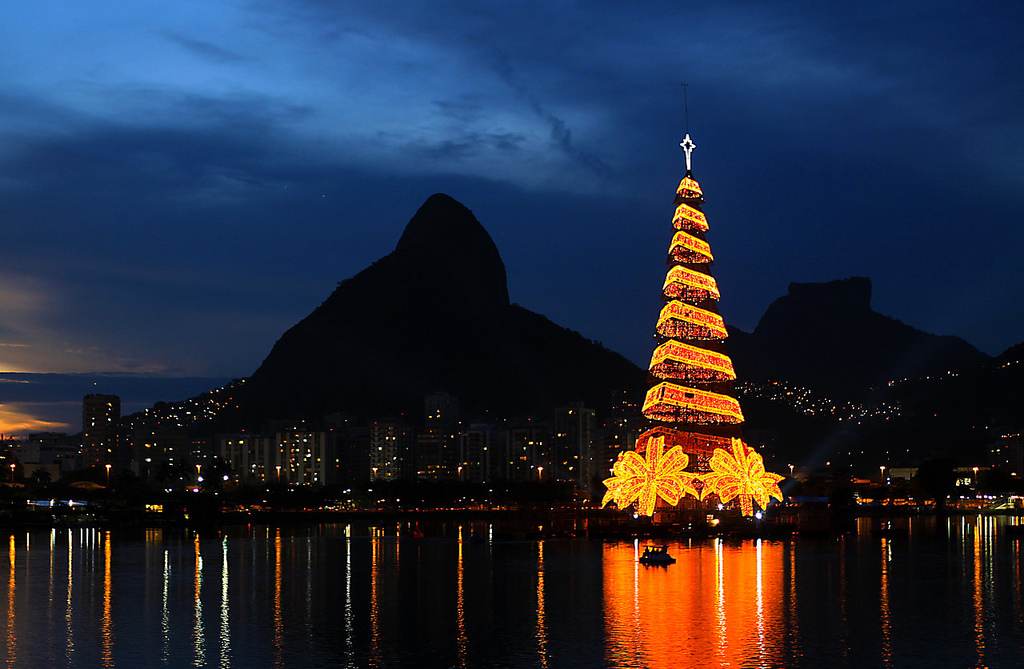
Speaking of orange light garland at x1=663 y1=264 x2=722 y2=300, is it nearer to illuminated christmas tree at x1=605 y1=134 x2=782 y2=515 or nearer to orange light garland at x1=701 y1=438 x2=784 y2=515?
illuminated christmas tree at x1=605 y1=134 x2=782 y2=515

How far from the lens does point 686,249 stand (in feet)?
308

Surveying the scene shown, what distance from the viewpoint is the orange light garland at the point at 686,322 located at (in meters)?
92.3

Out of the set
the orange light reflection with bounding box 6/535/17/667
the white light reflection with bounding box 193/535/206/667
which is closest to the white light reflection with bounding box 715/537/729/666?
the white light reflection with bounding box 193/535/206/667

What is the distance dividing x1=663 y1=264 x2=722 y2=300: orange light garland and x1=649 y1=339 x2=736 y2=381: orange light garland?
3802mm

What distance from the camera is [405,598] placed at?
51062 mm

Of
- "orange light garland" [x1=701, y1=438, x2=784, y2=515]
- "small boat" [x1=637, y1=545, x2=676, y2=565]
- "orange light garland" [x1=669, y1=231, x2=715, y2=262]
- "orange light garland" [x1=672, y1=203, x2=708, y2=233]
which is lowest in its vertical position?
"small boat" [x1=637, y1=545, x2=676, y2=565]

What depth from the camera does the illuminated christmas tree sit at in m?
91.6

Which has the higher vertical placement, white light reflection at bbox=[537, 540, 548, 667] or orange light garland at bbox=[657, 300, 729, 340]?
orange light garland at bbox=[657, 300, 729, 340]

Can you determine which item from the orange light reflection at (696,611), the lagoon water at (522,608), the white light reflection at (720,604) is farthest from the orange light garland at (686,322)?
the orange light reflection at (696,611)

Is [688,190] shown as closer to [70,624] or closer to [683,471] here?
[683,471]

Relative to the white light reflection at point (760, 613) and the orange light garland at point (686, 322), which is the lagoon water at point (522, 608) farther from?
the orange light garland at point (686, 322)

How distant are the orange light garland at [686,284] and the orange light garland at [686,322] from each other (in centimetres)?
82

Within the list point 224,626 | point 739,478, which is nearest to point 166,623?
point 224,626

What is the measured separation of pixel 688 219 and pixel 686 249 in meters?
2.69
